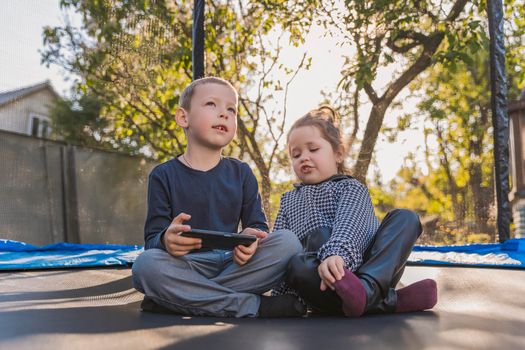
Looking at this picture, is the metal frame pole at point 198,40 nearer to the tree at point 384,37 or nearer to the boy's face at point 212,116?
the tree at point 384,37

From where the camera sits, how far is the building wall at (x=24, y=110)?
255 centimetres

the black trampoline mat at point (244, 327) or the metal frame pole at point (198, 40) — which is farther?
the metal frame pole at point (198, 40)

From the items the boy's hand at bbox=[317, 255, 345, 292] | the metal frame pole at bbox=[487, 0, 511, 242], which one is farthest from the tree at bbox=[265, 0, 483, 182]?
the boy's hand at bbox=[317, 255, 345, 292]

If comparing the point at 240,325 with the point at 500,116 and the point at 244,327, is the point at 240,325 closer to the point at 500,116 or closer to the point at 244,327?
the point at 244,327

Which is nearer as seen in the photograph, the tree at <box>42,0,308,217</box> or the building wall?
the building wall

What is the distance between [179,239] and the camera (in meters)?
0.98

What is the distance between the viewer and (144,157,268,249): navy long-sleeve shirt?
1.19 meters

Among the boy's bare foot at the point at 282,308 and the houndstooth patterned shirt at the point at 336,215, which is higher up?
the houndstooth patterned shirt at the point at 336,215

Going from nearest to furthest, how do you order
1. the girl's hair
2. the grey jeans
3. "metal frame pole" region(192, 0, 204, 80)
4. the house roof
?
the grey jeans
the girl's hair
the house roof
"metal frame pole" region(192, 0, 204, 80)

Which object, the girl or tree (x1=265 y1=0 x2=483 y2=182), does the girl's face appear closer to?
the girl

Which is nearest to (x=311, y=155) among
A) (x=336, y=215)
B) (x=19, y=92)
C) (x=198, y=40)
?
(x=336, y=215)

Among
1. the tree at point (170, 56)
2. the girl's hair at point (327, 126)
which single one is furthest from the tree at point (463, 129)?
the girl's hair at point (327, 126)

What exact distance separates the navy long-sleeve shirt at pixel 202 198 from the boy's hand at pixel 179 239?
14 centimetres

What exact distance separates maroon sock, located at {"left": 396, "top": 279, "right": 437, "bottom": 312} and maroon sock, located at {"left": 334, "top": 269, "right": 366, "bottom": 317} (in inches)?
5.8
